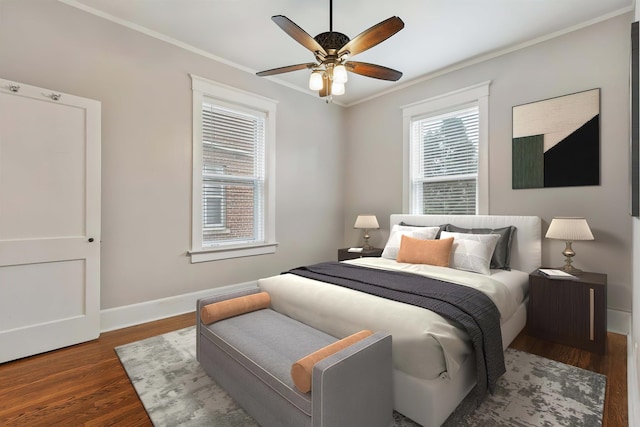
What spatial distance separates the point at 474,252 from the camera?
114 inches

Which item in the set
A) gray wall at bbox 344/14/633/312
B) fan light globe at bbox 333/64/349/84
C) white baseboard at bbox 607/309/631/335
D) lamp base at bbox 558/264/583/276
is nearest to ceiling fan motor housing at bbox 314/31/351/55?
fan light globe at bbox 333/64/349/84

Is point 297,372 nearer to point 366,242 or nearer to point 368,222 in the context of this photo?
point 368,222

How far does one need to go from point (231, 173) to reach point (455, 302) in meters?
2.93

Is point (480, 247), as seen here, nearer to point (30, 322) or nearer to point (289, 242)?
point (289, 242)

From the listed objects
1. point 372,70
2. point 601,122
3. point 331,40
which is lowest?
point 601,122

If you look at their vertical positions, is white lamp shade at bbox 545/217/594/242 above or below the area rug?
above

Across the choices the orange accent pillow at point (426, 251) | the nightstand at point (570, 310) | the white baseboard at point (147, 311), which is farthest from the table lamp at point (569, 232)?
the white baseboard at point (147, 311)

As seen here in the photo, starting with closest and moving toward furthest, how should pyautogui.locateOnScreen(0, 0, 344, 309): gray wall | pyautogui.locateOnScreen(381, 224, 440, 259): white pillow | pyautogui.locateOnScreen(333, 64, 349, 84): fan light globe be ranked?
1. pyautogui.locateOnScreen(333, 64, 349, 84): fan light globe
2. pyautogui.locateOnScreen(0, 0, 344, 309): gray wall
3. pyautogui.locateOnScreen(381, 224, 440, 259): white pillow

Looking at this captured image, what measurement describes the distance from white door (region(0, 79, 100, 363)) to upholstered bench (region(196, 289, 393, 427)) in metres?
1.41

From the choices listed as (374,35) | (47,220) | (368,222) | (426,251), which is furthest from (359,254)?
(47,220)

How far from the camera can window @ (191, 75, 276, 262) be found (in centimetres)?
345

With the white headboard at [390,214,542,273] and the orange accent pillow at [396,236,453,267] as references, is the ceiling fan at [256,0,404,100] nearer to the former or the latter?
the orange accent pillow at [396,236,453,267]

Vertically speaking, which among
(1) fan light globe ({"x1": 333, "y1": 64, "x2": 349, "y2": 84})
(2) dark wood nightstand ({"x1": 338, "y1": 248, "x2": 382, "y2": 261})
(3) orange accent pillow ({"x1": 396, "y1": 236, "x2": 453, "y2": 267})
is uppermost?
(1) fan light globe ({"x1": 333, "y1": 64, "x2": 349, "y2": 84})

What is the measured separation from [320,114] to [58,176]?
3.37 meters
